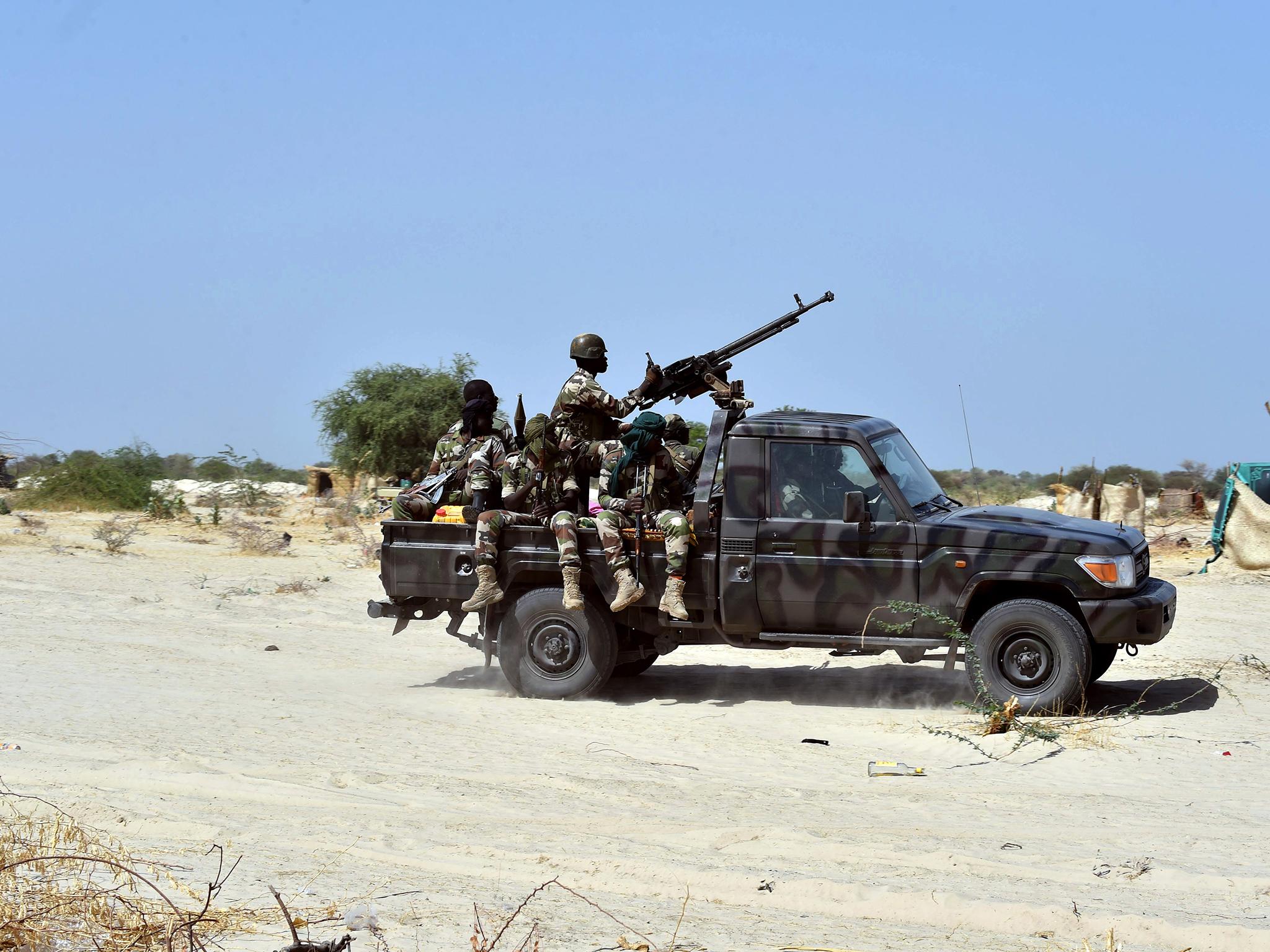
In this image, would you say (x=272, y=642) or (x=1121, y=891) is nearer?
(x=1121, y=891)

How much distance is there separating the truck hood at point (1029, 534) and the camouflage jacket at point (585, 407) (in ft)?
8.30

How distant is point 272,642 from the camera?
12828mm

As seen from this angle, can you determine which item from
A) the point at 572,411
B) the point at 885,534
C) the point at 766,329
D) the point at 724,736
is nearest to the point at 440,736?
the point at 724,736

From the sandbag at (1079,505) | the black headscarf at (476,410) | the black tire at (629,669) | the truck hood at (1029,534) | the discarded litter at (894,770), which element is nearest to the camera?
the discarded litter at (894,770)

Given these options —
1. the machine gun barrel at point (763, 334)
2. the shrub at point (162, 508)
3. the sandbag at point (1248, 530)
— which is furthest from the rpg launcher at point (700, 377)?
the shrub at point (162, 508)

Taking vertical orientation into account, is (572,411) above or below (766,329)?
below

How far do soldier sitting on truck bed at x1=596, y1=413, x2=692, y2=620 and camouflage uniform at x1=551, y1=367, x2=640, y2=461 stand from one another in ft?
0.62

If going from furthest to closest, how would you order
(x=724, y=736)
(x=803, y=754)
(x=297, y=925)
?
1. (x=724, y=736)
2. (x=803, y=754)
3. (x=297, y=925)

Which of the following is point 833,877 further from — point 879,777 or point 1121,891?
point 879,777

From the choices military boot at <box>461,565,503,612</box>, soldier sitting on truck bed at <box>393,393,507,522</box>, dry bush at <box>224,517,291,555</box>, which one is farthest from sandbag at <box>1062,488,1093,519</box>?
military boot at <box>461,565,503,612</box>

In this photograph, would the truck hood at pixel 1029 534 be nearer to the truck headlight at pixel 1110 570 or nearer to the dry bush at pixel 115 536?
the truck headlight at pixel 1110 570

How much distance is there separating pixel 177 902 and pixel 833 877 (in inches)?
107

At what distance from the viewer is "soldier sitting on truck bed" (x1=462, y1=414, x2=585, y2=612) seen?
9.38 meters

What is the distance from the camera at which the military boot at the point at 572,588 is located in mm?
9320
